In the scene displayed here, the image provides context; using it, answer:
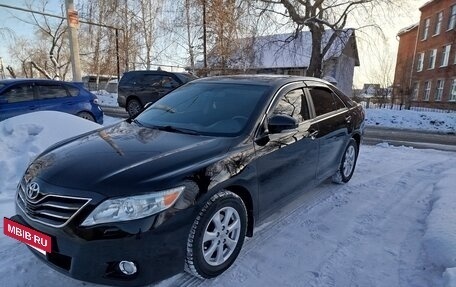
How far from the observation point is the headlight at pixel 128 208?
2082mm

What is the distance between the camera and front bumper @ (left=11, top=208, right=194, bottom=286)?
2.08 metres

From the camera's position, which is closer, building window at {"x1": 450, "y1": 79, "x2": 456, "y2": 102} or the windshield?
the windshield

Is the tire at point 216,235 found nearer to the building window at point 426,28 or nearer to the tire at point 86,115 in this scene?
the tire at point 86,115

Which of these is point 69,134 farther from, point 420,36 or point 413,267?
point 420,36

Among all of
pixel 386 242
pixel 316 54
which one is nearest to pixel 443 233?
pixel 386 242

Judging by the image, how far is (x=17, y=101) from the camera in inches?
305

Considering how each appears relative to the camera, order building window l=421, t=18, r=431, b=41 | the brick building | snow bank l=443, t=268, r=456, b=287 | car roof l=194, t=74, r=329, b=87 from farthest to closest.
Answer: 1. building window l=421, t=18, r=431, b=41
2. the brick building
3. car roof l=194, t=74, r=329, b=87
4. snow bank l=443, t=268, r=456, b=287

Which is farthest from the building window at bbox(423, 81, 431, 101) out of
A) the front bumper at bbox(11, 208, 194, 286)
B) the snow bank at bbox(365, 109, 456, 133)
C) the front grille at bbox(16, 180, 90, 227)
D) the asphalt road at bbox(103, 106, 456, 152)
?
the front grille at bbox(16, 180, 90, 227)

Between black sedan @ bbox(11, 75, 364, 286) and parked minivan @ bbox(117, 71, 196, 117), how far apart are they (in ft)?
30.9

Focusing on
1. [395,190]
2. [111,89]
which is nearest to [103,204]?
[395,190]

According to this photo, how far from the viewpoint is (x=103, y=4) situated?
89.9 ft

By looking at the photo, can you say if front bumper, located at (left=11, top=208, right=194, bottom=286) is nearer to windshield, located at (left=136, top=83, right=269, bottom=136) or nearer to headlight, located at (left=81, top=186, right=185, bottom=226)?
headlight, located at (left=81, top=186, right=185, bottom=226)

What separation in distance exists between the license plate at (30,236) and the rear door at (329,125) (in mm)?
2943

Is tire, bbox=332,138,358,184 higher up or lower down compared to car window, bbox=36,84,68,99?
lower down
